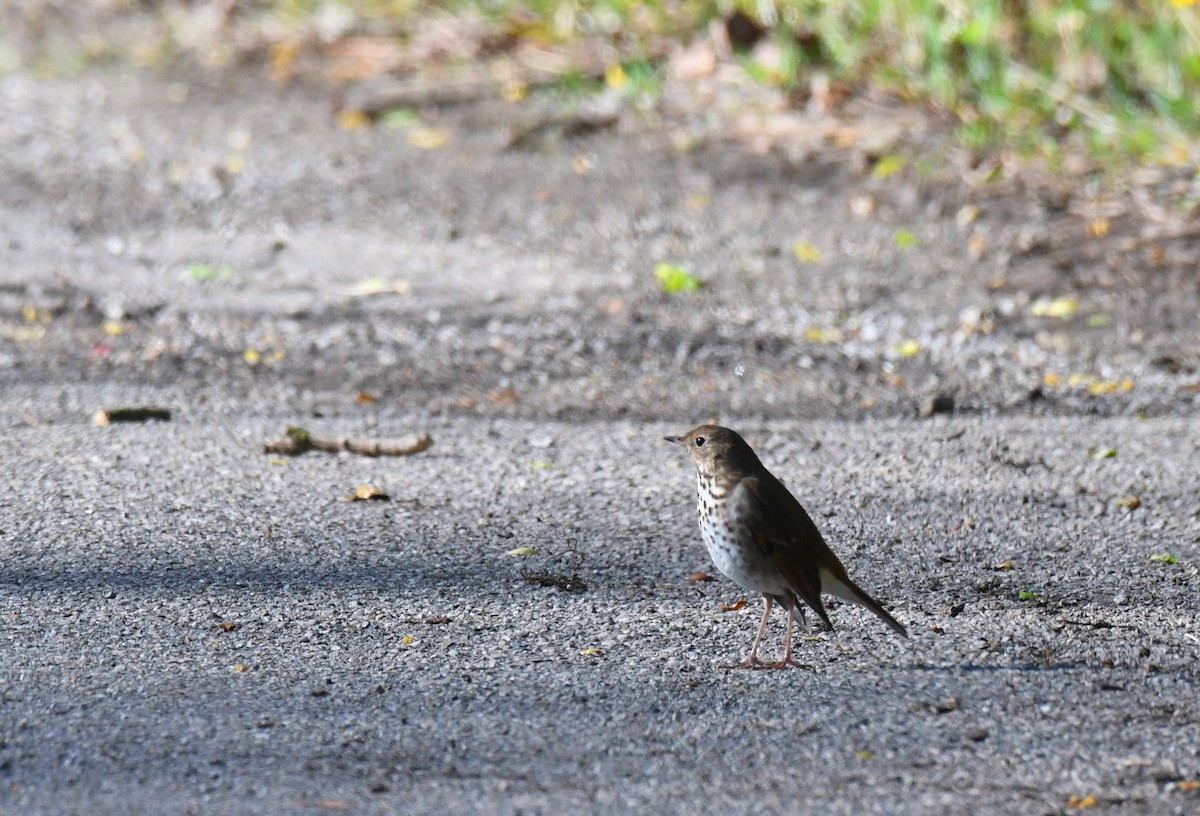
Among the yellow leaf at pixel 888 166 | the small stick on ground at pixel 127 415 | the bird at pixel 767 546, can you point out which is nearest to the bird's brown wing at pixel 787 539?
the bird at pixel 767 546

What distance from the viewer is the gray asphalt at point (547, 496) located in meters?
3.51

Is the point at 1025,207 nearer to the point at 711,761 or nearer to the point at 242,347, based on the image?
the point at 242,347

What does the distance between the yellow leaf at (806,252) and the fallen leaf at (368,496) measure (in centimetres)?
324

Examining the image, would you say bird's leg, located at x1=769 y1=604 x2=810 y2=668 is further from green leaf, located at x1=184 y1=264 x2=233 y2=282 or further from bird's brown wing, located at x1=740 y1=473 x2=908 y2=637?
green leaf, located at x1=184 y1=264 x2=233 y2=282

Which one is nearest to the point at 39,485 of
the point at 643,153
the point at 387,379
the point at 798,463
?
the point at 387,379

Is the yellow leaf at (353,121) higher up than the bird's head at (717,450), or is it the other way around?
the bird's head at (717,450)

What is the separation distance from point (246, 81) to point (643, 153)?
3316 millimetres

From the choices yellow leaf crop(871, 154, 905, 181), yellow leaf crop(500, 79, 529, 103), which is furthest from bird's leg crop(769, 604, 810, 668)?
yellow leaf crop(500, 79, 529, 103)

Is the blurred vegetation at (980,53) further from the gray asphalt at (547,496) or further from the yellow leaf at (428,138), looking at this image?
the yellow leaf at (428,138)

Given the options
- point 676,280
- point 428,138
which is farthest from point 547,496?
point 428,138

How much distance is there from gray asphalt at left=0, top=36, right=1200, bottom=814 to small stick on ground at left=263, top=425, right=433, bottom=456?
70mm

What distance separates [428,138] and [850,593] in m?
6.08

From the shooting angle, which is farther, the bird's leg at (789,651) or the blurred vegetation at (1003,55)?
the blurred vegetation at (1003,55)

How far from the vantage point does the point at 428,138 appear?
952 cm
